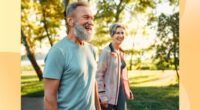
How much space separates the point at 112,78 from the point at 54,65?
1.07 metres

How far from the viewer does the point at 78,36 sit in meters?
1.60

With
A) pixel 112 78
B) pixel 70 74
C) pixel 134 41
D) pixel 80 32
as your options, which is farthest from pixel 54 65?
pixel 134 41

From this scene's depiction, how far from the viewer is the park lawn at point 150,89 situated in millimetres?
3420

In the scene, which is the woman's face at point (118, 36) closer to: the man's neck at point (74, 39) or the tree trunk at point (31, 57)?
the man's neck at point (74, 39)

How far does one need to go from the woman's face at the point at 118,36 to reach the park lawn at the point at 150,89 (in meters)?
0.88

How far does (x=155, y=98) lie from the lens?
345 cm

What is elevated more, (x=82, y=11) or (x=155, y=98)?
(x=82, y=11)

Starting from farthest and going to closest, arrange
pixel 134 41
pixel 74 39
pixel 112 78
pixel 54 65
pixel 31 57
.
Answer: pixel 31 57, pixel 134 41, pixel 112 78, pixel 74 39, pixel 54 65

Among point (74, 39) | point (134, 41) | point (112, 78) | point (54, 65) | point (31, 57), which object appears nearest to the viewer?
point (54, 65)

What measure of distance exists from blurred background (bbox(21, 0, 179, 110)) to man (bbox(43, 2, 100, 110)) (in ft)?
5.71

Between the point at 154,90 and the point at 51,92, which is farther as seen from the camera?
the point at 154,90

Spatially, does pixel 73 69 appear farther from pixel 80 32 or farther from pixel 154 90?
pixel 154 90

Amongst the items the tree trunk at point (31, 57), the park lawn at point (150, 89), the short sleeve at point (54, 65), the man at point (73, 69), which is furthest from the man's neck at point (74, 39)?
the tree trunk at point (31, 57)
